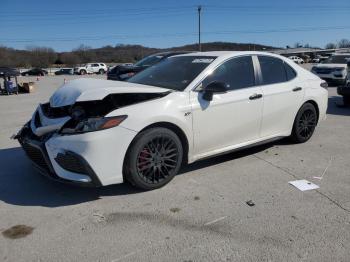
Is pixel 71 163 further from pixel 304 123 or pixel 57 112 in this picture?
pixel 304 123

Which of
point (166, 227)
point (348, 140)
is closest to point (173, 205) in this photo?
point (166, 227)

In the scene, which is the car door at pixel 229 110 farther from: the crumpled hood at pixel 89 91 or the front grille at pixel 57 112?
the front grille at pixel 57 112

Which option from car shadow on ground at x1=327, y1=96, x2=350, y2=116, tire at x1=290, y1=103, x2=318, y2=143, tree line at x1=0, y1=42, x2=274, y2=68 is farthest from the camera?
tree line at x1=0, y1=42, x2=274, y2=68

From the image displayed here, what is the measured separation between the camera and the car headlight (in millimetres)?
3979

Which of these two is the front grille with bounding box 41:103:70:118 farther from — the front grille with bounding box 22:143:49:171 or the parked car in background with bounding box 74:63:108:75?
the parked car in background with bounding box 74:63:108:75

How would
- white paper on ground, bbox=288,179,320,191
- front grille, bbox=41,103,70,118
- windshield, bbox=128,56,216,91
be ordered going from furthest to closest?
windshield, bbox=128,56,216,91 → front grille, bbox=41,103,70,118 → white paper on ground, bbox=288,179,320,191

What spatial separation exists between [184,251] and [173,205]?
0.94m

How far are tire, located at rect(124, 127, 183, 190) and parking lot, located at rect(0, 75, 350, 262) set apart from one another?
154 mm

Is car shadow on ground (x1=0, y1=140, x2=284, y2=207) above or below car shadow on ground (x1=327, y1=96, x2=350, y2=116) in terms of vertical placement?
above

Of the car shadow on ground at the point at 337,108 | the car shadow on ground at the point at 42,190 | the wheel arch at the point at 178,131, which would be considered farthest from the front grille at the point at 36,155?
the car shadow on ground at the point at 337,108

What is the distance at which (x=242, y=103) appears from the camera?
516cm

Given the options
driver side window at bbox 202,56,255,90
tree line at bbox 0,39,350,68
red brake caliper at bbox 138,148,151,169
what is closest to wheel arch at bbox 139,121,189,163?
red brake caliper at bbox 138,148,151,169

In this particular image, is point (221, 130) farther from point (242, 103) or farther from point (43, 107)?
point (43, 107)

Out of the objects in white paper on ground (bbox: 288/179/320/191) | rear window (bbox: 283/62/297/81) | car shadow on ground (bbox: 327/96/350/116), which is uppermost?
rear window (bbox: 283/62/297/81)
